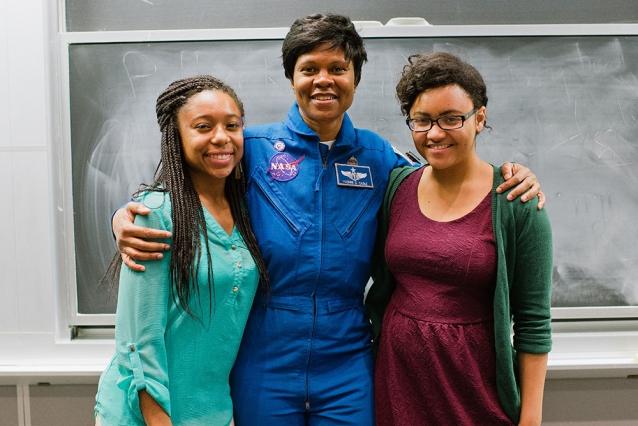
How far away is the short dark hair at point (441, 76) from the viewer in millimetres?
1236

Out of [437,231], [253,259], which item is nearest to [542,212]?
[437,231]

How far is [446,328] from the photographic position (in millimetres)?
1268

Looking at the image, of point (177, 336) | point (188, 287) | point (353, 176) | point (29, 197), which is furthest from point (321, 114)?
point (29, 197)

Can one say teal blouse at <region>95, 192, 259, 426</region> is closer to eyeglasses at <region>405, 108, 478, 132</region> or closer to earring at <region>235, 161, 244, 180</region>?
earring at <region>235, 161, 244, 180</region>

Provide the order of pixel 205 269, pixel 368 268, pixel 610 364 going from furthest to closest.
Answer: pixel 610 364 < pixel 368 268 < pixel 205 269

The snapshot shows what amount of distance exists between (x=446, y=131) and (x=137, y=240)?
741 millimetres

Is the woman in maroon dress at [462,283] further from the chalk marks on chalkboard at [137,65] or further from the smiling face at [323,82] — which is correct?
the chalk marks on chalkboard at [137,65]

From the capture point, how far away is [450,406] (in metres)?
1.27

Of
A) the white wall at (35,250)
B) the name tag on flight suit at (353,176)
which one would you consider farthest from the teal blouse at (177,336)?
the white wall at (35,250)

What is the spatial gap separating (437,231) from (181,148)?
65 cm

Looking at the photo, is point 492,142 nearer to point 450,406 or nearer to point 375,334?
point 375,334

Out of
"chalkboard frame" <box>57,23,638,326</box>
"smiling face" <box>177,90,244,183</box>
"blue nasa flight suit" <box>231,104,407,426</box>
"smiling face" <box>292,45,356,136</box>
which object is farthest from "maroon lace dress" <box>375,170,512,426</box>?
"chalkboard frame" <box>57,23,638,326</box>

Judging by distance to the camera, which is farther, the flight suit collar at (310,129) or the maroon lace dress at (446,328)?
the flight suit collar at (310,129)

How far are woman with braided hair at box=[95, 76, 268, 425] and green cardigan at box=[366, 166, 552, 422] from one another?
0.57 meters
